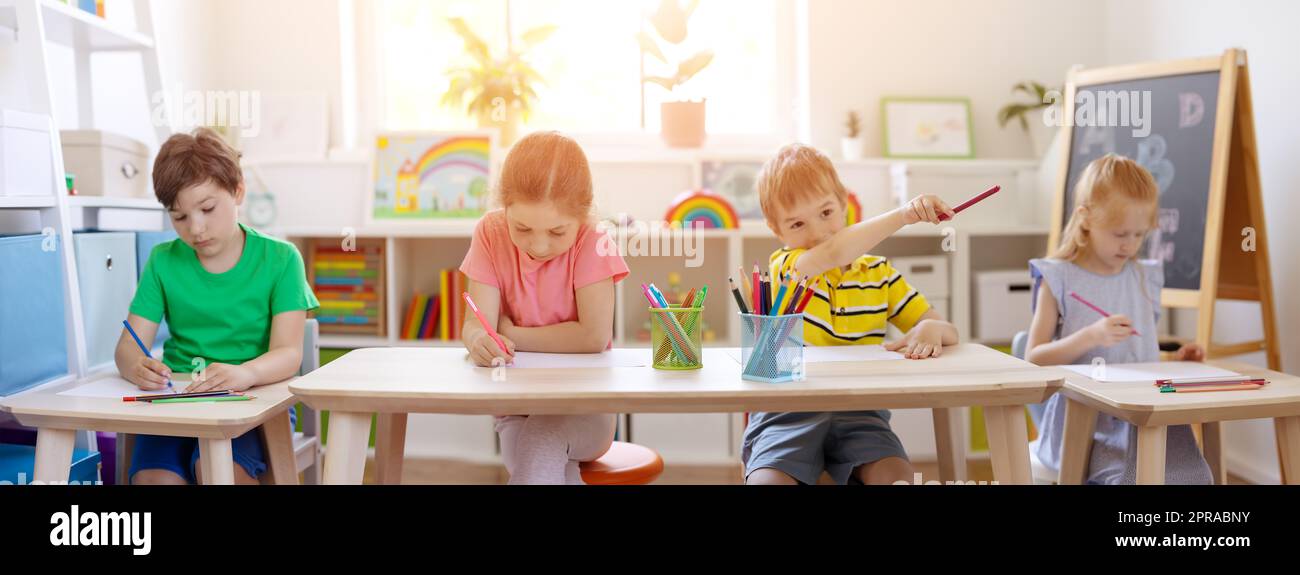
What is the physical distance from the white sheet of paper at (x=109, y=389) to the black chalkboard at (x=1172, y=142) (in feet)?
8.07

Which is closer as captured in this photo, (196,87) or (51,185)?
(51,185)

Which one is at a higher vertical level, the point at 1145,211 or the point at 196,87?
the point at 196,87

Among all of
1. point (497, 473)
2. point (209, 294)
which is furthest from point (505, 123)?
point (209, 294)

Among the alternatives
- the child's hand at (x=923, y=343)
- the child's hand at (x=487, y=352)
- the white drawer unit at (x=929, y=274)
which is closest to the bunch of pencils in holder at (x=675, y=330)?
the child's hand at (x=487, y=352)

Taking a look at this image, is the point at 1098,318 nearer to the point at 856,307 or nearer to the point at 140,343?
the point at 856,307

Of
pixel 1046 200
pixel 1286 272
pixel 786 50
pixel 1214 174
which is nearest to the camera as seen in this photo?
pixel 1214 174

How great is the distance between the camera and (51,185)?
185cm

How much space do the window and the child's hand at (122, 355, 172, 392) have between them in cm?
226

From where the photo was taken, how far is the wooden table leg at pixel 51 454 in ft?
4.48

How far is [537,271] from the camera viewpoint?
1643mm

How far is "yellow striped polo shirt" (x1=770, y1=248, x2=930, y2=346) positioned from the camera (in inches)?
68.0
